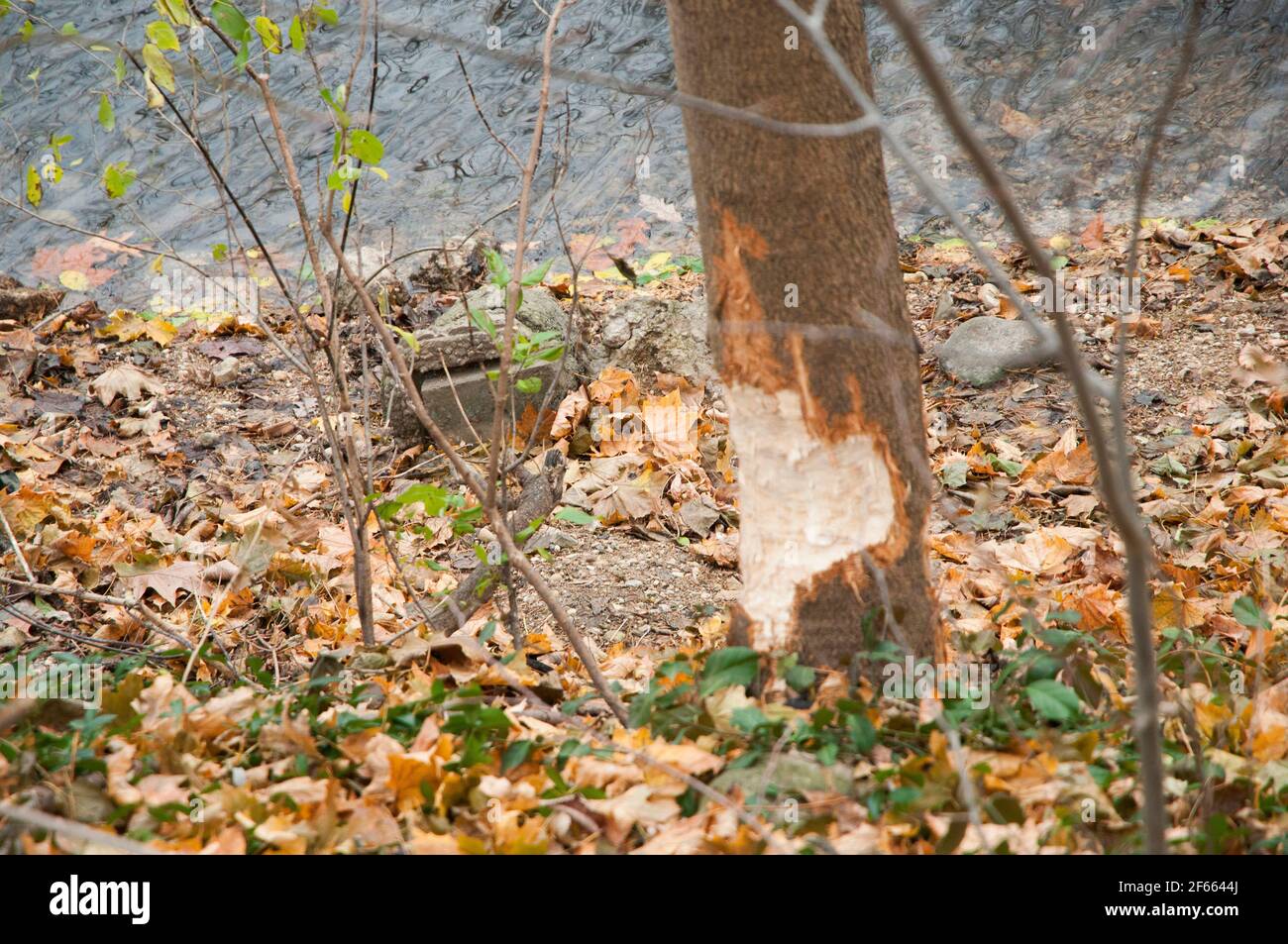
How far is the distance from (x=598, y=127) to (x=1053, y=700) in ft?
18.8

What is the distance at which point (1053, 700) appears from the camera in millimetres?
1789

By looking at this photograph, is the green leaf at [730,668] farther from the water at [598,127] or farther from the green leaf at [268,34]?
the water at [598,127]

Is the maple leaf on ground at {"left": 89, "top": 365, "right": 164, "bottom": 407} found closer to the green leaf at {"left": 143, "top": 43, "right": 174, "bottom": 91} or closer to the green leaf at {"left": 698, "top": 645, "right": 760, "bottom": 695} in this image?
the green leaf at {"left": 143, "top": 43, "right": 174, "bottom": 91}

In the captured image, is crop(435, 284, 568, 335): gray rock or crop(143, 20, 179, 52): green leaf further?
crop(435, 284, 568, 335): gray rock

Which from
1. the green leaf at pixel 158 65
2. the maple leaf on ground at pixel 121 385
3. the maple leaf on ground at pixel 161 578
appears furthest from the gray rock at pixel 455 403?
the green leaf at pixel 158 65

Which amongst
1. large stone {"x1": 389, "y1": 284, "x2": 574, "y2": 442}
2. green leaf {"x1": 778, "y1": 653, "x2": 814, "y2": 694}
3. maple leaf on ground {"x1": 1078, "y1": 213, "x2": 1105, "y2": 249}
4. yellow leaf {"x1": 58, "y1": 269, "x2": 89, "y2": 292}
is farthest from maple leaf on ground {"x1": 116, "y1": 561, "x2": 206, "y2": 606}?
maple leaf on ground {"x1": 1078, "y1": 213, "x2": 1105, "y2": 249}

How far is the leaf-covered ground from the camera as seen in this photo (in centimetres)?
168

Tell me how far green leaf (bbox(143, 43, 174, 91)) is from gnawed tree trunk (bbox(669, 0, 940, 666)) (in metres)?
1.23

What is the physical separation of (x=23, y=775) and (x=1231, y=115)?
695cm

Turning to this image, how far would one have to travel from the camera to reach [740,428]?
2.01 metres

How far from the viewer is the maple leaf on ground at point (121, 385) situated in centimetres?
482

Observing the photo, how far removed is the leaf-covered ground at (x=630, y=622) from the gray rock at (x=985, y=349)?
0.09m

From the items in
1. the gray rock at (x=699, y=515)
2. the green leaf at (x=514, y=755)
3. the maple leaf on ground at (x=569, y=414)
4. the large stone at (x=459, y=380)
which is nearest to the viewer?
the green leaf at (x=514, y=755)
